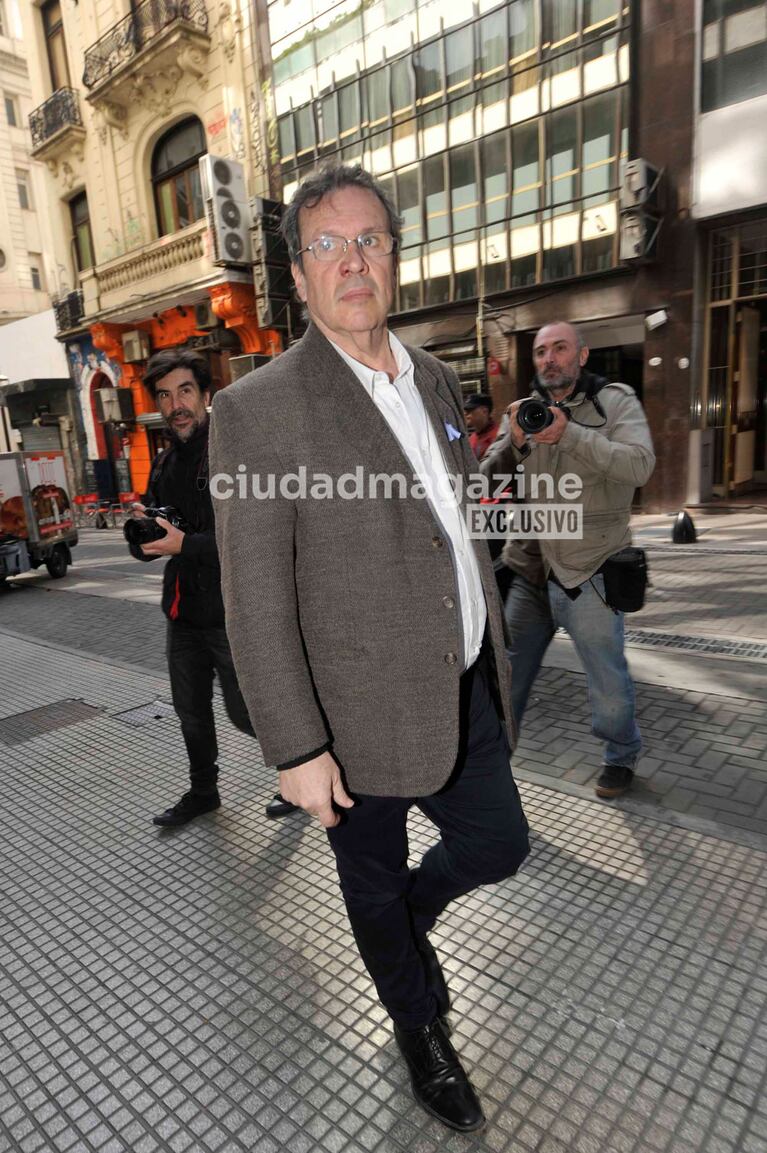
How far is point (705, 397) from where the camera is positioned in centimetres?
1248

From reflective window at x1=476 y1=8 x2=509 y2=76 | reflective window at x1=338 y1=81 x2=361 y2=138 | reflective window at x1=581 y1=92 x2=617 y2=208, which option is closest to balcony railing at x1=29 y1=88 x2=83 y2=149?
reflective window at x1=338 y1=81 x2=361 y2=138

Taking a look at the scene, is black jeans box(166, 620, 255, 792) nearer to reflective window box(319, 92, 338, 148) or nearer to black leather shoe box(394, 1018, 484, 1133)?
black leather shoe box(394, 1018, 484, 1133)

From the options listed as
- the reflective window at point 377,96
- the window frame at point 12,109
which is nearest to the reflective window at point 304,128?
the reflective window at point 377,96

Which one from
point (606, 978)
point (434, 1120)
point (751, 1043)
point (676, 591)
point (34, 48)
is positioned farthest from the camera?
point (34, 48)

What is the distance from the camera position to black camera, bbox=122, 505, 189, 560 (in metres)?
3.12

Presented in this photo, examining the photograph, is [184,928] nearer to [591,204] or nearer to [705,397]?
[705,397]

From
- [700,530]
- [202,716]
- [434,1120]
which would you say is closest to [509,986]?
[434,1120]

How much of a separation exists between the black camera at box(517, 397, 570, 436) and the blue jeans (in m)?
0.72

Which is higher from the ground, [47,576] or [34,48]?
[34,48]

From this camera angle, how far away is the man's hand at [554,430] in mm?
2859

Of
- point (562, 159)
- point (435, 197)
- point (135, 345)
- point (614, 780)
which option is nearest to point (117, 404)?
point (135, 345)

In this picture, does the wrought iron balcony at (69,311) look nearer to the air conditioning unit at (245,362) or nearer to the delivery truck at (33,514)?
the air conditioning unit at (245,362)

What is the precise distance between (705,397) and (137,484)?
16.9 meters

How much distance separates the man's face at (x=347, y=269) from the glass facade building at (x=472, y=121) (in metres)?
12.6
